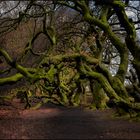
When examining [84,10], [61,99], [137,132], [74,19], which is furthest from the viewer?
[61,99]

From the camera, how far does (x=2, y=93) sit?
34.8 metres

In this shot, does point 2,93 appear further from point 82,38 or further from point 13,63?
point 13,63

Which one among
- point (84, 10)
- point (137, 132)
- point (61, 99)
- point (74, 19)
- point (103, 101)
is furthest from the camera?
point (61, 99)

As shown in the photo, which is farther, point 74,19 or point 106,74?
point 74,19

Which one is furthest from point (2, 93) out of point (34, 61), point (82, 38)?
point (82, 38)

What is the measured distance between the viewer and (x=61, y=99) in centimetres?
3775

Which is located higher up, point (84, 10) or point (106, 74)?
point (84, 10)

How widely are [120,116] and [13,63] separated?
6.28 metres

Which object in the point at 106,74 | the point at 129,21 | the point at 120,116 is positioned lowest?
the point at 120,116

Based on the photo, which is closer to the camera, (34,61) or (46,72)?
(46,72)

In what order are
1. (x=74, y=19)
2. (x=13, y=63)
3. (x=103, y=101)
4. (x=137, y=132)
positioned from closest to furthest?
(x=137, y=132) → (x=13, y=63) → (x=74, y=19) → (x=103, y=101)

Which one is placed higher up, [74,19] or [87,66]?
[74,19]

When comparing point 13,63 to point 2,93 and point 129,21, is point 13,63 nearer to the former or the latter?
point 129,21

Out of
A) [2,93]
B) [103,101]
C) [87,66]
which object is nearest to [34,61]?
[2,93]
